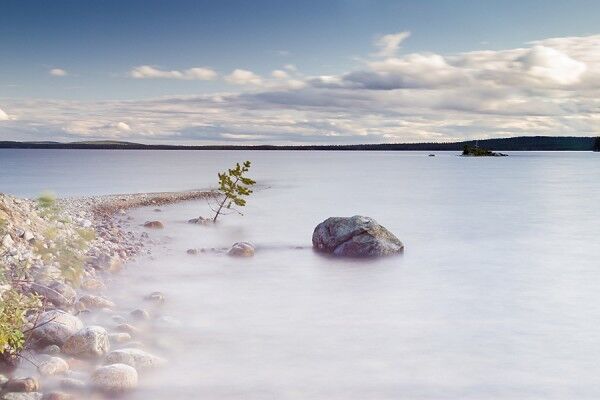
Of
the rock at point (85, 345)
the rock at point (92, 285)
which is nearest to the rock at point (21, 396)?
the rock at point (85, 345)

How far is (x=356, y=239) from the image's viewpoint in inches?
912

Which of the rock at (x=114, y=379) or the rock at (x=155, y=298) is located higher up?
the rock at (x=114, y=379)

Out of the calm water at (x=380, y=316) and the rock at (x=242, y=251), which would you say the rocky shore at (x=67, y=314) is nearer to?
the calm water at (x=380, y=316)

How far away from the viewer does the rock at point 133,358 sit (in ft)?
36.2

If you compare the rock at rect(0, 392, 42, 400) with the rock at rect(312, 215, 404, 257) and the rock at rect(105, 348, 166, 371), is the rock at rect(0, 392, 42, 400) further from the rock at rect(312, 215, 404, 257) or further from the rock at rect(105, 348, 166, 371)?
the rock at rect(312, 215, 404, 257)

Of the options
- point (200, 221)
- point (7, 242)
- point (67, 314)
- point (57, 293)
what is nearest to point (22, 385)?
point (67, 314)

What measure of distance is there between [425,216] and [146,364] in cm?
3071

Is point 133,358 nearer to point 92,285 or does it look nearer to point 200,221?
point 92,285

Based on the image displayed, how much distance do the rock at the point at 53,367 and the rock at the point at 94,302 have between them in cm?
385

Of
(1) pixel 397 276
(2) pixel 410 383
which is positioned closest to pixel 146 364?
(2) pixel 410 383

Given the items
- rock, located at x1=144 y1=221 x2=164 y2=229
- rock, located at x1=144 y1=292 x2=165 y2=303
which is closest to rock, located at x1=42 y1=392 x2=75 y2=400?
rock, located at x1=144 y1=292 x2=165 y2=303

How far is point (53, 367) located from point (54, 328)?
47.0 inches

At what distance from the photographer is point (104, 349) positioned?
11.6 m

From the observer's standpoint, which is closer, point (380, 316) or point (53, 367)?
point (53, 367)
